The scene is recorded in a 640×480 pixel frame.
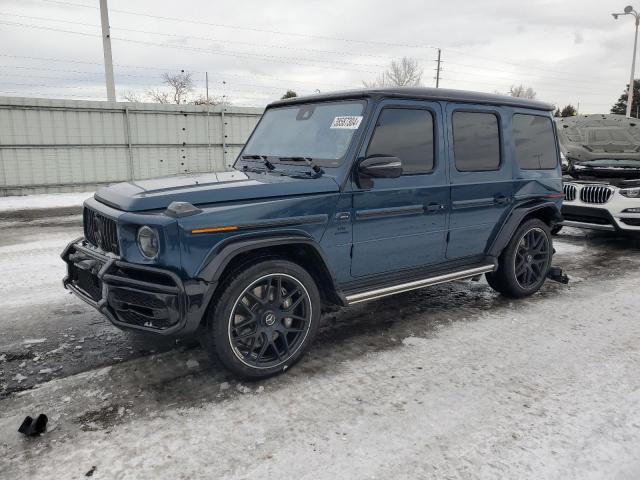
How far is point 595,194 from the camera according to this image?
7645mm

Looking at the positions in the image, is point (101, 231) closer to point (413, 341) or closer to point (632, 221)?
point (413, 341)

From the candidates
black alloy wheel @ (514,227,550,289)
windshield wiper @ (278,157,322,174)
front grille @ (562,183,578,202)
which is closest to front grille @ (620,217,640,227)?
front grille @ (562,183,578,202)

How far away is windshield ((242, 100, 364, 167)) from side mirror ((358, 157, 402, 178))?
232 mm

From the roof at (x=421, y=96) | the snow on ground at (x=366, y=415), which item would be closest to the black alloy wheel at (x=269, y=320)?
the snow on ground at (x=366, y=415)

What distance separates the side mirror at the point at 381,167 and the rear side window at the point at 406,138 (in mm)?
172

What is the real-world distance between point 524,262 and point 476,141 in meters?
1.49

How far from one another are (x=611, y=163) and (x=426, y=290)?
16.9 ft

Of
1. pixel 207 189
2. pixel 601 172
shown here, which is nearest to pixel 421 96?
pixel 207 189

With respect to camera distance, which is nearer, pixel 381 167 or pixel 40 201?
pixel 381 167

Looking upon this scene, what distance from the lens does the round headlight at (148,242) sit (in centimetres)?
297

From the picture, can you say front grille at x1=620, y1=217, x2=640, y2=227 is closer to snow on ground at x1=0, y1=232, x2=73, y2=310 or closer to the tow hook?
the tow hook

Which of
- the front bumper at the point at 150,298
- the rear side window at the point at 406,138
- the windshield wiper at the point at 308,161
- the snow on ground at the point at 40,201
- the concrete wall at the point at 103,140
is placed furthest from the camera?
the concrete wall at the point at 103,140

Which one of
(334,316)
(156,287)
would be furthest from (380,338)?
(156,287)

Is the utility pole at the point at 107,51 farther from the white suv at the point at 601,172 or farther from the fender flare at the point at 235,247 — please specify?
the fender flare at the point at 235,247
